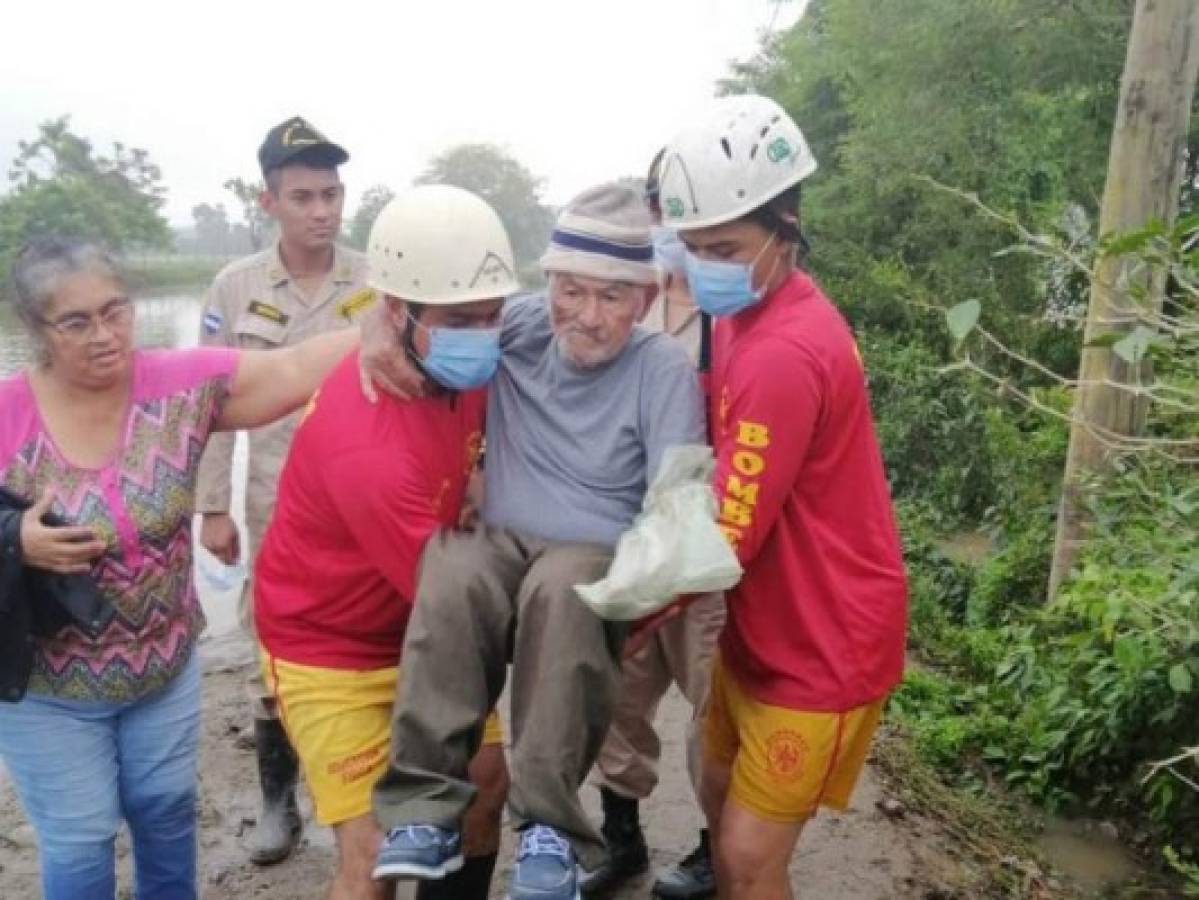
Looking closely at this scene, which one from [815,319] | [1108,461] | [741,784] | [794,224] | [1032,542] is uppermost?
[794,224]

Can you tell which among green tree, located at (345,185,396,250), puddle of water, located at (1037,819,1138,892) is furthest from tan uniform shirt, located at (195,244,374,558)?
green tree, located at (345,185,396,250)

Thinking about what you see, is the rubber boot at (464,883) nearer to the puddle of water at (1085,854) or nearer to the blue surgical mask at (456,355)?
the blue surgical mask at (456,355)

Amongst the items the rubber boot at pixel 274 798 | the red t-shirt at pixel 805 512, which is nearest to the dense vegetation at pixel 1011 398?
the red t-shirt at pixel 805 512

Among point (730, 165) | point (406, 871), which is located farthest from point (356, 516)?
point (730, 165)

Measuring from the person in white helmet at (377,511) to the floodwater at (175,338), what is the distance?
663 millimetres

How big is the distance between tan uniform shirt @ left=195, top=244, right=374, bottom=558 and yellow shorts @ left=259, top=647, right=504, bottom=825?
1.34m

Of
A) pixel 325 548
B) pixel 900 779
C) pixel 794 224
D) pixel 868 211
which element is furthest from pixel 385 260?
pixel 868 211

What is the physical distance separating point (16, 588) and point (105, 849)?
70cm

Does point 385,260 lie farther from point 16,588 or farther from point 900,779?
point 900,779

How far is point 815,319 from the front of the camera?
6.74ft

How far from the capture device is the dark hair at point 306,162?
11.3ft

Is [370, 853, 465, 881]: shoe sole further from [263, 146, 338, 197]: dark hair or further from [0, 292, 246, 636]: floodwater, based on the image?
[263, 146, 338, 197]: dark hair

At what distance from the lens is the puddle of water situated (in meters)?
3.83

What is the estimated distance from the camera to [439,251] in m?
2.12
